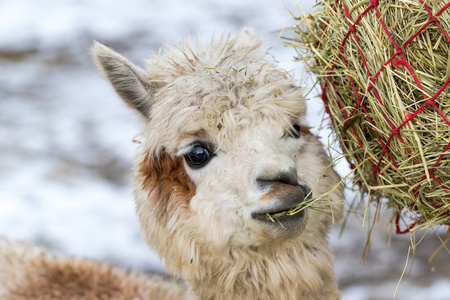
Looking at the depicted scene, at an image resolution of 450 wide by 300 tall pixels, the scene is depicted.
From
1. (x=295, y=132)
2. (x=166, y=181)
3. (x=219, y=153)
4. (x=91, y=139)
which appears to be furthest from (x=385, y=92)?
(x=91, y=139)

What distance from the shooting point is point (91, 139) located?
601cm

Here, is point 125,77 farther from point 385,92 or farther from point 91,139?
point 91,139

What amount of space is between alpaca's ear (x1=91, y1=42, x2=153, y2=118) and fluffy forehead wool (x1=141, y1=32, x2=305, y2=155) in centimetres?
6

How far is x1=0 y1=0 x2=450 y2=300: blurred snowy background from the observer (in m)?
4.79

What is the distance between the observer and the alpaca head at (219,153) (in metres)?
1.94

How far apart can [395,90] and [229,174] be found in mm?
718

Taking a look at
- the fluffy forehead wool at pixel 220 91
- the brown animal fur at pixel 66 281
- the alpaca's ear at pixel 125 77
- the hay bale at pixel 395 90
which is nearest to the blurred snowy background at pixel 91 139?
the alpaca's ear at pixel 125 77

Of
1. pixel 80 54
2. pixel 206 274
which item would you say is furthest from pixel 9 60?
pixel 206 274

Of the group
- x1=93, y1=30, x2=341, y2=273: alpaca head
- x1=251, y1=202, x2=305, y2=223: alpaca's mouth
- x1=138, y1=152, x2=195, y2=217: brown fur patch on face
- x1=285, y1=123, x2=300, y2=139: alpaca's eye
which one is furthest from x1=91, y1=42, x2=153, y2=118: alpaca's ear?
x1=251, y1=202, x2=305, y2=223: alpaca's mouth

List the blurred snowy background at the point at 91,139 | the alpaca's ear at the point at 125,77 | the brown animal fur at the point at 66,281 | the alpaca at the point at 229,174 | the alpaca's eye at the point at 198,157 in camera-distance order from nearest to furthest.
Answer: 1. the alpaca at the point at 229,174
2. the alpaca's eye at the point at 198,157
3. the alpaca's ear at the point at 125,77
4. the brown animal fur at the point at 66,281
5. the blurred snowy background at the point at 91,139

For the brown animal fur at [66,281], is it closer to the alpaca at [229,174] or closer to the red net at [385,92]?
the alpaca at [229,174]

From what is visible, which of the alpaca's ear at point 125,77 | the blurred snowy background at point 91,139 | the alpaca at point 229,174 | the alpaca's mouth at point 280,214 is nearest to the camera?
the alpaca's mouth at point 280,214

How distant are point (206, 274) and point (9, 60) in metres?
6.18

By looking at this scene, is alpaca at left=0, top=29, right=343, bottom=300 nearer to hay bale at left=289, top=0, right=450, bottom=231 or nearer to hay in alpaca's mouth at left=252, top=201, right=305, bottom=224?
hay in alpaca's mouth at left=252, top=201, right=305, bottom=224
